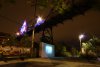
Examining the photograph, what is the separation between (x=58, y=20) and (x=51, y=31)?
125 inches

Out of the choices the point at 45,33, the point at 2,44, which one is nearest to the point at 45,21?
the point at 45,33

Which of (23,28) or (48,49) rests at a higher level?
(23,28)

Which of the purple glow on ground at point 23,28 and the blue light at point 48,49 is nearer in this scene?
the blue light at point 48,49

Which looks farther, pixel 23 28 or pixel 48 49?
pixel 23 28

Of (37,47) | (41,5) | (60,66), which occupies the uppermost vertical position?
(41,5)

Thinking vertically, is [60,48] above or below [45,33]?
below

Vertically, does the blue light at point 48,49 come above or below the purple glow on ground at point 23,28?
below

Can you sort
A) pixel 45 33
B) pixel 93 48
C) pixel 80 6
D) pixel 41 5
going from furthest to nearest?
pixel 93 48, pixel 45 33, pixel 80 6, pixel 41 5

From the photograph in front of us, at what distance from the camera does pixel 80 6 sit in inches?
1168

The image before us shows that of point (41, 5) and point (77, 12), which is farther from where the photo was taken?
point (77, 12)

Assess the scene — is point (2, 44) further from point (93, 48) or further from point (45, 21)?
point (93, 48)

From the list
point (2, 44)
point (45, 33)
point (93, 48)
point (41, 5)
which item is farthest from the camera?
point (93, 48)

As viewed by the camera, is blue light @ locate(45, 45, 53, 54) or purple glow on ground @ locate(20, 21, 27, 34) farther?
purple glow on ground @ locate(20, 21, 27, 34)

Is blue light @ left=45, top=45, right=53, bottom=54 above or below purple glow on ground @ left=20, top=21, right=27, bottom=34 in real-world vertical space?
below
